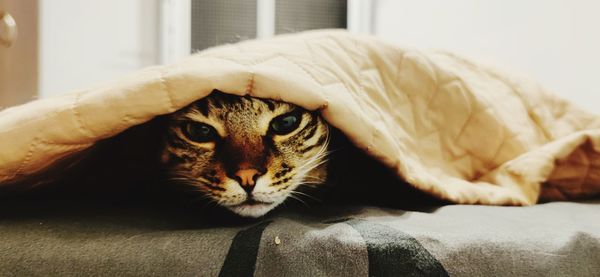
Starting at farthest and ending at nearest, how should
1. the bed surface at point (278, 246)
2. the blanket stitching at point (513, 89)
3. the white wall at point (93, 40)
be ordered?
the white wall at point (93, 40) → the blanket stitching at point (513, 89) → the bed surface at point (278, 246)

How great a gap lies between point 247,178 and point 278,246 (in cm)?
18

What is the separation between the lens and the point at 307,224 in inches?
21.3

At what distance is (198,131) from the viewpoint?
0.71m

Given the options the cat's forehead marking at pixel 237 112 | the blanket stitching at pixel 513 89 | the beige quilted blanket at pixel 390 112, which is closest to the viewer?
the beige quilted blanket at pixel 390 112

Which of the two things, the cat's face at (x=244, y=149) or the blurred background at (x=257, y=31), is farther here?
the blurred background at (x=257, y=31)

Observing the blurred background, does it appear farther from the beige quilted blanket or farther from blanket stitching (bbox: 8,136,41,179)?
blanket stitching (bbox: 8,136,41,179)

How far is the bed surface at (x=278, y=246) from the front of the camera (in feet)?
1.43

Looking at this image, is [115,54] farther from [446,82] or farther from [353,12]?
[446,82]

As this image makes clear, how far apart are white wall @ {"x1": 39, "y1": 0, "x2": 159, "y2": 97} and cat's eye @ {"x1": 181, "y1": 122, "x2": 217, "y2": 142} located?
1.28 m

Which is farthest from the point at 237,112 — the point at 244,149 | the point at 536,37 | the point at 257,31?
the point at 257,31

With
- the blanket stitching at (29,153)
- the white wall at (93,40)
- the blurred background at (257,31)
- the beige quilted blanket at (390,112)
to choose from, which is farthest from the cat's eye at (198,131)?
the white wall at (93,40)

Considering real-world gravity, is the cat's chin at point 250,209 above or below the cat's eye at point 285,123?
below

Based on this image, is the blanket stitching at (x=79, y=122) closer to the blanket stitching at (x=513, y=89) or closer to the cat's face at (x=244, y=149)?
the cat's face at (x=244, y=149)

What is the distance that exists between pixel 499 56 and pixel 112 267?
1.46m
